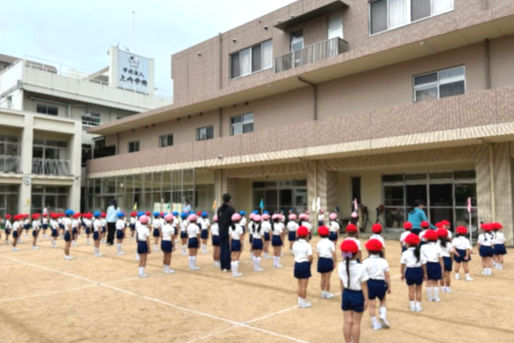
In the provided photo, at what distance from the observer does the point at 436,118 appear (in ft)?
48.0

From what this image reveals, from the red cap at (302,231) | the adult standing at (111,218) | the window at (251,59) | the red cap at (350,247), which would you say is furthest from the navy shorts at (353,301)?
the window at (251,59)

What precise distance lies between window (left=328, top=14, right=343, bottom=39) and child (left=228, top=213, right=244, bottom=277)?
13494 mm

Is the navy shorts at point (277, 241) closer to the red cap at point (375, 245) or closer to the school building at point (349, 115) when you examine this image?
the red cap at point (375, 245)

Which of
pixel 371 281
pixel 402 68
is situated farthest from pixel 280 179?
pixel 371 281

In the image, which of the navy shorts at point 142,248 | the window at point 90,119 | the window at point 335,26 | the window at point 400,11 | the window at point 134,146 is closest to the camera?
the navy shorts at point 142,248

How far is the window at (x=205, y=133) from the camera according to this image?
85.1 ft

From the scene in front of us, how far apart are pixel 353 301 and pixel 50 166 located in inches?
1207

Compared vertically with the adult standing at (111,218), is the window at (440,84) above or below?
above

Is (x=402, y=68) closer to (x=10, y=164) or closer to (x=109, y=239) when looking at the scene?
(x=109, y=239)

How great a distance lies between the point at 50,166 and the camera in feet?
99.8

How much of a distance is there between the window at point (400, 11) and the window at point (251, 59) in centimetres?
643

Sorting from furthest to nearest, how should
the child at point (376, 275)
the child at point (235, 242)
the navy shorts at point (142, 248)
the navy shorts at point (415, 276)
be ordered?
the child at point (235, 242) < the navy shorts at point (142, 248) < the navy shorts at point (415, 276) < the child at point (376, 275)

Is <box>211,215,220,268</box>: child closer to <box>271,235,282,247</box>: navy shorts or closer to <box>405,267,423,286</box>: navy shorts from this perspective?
<box>271,235,282,247</box>: navy shorts

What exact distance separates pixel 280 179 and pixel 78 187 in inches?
687
